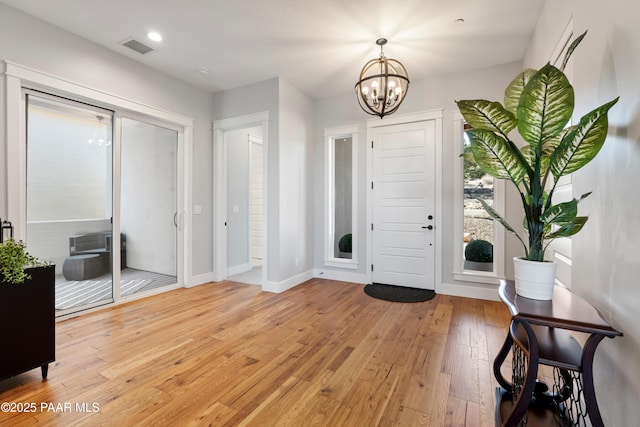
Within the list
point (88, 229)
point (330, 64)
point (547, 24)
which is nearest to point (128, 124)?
point (88, 229)

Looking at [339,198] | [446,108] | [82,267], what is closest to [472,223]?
[446,108]

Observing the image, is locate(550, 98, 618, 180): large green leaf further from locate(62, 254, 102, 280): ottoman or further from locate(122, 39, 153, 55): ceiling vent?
locate(62, 254, 102, 280): ottoman

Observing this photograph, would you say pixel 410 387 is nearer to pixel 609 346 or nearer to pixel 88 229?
pixel 609 346

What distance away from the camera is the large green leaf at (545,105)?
1.17 metres

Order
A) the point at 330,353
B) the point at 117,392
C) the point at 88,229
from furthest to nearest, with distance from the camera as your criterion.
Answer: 1. the point at 88,229
2. the point at 330,353
3. the point at 117,392

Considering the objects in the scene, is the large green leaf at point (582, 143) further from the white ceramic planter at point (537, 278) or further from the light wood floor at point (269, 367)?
the light wood floor at point (269, 367)

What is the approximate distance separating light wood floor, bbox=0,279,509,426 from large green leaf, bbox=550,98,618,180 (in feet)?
4.64

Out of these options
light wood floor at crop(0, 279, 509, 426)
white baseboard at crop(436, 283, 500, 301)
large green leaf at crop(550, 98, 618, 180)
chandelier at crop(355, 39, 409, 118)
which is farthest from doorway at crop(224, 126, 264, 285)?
large green leaf at crop(550, 98, 618, 180)

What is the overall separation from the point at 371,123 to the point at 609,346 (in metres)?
3.72

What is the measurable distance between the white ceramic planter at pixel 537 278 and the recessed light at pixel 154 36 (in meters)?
3.82

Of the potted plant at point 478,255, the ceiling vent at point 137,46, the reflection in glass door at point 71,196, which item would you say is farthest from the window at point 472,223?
the reflection in glass door at point 71,196

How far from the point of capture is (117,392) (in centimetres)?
182

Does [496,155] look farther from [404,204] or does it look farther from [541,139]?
[404,204]

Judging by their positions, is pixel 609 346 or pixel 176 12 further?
pixel 176 12
